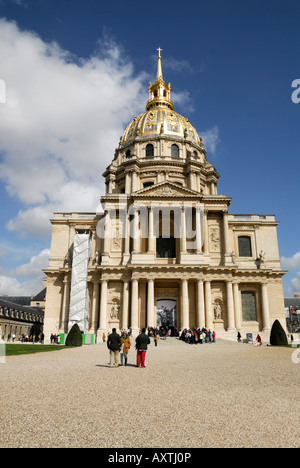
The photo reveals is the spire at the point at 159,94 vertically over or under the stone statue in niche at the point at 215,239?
over

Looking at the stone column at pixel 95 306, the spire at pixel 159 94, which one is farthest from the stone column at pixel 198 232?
the spire at pixel 159 94

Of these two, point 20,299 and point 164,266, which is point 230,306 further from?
point 20,299

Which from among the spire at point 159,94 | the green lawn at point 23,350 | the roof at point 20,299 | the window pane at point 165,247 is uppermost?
the spire at point 159,94

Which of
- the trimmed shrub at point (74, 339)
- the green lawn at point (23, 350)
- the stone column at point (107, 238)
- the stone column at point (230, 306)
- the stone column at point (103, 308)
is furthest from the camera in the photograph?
the stone column at point (107, 238)

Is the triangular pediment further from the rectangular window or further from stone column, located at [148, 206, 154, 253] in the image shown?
the rectangular window

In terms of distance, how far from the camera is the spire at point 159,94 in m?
61.6

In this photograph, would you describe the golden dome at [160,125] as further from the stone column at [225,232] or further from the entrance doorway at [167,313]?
the entrance doorway at [167,313]

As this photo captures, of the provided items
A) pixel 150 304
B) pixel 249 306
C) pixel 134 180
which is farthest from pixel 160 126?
pixel 249 306

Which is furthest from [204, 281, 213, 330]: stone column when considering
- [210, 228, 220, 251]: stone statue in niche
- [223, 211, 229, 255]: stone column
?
[210, 228, 220, 251]: stone statue in niche

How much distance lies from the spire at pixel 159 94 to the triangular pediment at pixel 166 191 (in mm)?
27796

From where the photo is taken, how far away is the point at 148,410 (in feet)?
20.4

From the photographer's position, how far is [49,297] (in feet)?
130

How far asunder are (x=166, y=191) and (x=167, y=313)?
52.9 feet

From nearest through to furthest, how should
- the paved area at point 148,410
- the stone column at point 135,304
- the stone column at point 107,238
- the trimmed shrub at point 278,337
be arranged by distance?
the paved area at point 148,410, the trimmed shrub at point 278,337, the stone column at point 135,304, the stone column at point 107,238
